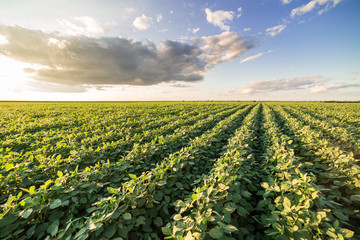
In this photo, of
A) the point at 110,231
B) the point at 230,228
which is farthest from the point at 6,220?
the point at 230,228

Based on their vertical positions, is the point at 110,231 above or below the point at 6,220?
below

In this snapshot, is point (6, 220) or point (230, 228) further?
point (6, 220)

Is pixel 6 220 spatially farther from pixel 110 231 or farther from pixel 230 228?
pixel 230 228

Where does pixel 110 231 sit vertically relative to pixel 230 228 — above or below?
below

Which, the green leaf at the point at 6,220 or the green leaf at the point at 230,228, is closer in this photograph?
the green leaf at the point at 230,228

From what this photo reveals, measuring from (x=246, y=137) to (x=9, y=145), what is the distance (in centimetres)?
1017

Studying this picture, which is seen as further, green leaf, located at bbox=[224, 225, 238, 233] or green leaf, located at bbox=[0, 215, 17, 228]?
green leaf, located at bbox=[0, 215, 17, 228]

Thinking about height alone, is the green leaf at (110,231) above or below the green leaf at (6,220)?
below

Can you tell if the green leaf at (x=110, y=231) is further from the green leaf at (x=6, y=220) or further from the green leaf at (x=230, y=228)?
the green leaf at (x=230, y=228)

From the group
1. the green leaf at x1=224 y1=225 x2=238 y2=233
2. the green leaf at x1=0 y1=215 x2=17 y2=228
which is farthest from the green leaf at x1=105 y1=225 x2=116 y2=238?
the green leaf at x1=224 y1=225 x2=238 y2=233

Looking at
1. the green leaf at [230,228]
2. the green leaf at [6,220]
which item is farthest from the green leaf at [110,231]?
the green leaf at [230,228]

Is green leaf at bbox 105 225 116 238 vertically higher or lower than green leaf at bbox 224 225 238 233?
lower

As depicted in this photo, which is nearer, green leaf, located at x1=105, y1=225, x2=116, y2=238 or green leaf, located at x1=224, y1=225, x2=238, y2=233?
green leaf, located at x1=224, y1=225, x2=238, y2=233

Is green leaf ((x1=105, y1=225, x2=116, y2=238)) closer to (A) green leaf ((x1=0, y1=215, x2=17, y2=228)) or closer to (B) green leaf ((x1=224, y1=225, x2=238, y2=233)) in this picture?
(A) green leaf ((x1=0, y1=215, x2=17, y2=228))
